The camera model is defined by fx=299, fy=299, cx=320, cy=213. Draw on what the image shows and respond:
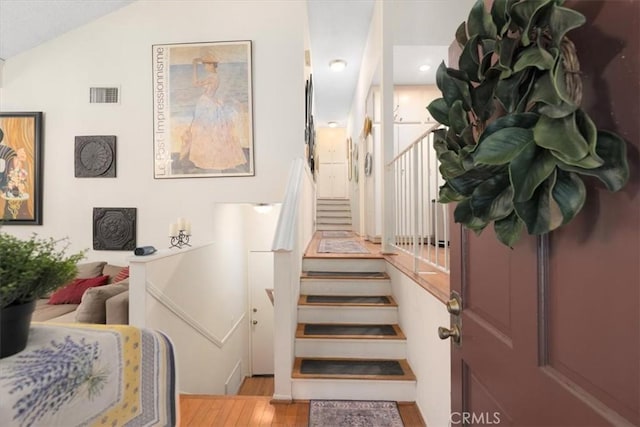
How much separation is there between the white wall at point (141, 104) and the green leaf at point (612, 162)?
134 inches

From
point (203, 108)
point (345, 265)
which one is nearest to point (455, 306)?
point (345, 265)

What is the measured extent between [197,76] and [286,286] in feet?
9.82

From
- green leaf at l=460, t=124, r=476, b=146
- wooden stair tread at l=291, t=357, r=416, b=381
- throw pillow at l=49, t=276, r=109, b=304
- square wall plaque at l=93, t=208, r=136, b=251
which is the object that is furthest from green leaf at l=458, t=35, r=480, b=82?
square wall plaque at l=93, t=208, r=136, b=251

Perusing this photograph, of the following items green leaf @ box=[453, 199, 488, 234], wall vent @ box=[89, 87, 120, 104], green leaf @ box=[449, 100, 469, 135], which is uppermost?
wall vent @ box=[89, 87, 120, 104]

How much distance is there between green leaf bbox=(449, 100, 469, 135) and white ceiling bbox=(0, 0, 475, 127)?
10.5 feet

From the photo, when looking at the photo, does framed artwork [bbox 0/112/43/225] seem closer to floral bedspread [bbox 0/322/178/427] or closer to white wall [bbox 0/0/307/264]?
white wall [bbox 0/0/307/264]

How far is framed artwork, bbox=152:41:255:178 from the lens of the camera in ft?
12.1

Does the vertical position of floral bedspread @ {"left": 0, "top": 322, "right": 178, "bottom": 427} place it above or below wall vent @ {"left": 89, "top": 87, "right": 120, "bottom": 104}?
below

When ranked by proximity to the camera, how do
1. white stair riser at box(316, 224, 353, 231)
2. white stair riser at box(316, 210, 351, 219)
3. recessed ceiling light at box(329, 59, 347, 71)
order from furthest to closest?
white stair riser at box(316, 210, 351, 219) < white stair riser at box(316, 224, 353, 231) < recessed ceiling light at box(329, 59, 347, 71)

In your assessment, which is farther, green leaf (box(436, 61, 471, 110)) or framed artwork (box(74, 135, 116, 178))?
framed artwork (box(74, 135, 116, 178))

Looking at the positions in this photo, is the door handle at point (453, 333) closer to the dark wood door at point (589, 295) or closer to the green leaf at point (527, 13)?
the dark wood door at point (589, 295)

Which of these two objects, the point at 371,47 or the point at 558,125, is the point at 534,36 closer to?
the point at 558,125

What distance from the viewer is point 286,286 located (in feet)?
6.84

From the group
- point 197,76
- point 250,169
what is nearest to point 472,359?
point 250,169
